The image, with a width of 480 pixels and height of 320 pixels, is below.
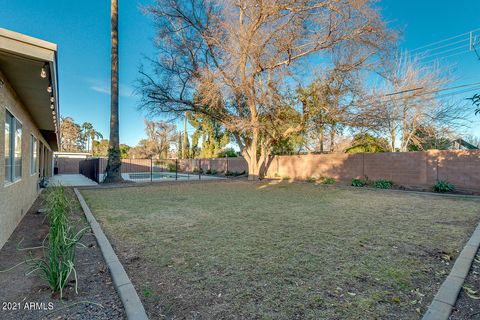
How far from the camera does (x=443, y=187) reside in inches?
395

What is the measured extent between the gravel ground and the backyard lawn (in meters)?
0.28

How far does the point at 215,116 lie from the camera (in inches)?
587

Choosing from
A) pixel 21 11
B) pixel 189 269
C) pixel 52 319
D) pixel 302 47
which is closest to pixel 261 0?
pixel 302 47

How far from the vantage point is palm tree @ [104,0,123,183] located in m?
13.4

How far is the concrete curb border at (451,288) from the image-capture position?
6.83ft

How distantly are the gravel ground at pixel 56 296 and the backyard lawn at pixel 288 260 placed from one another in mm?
281

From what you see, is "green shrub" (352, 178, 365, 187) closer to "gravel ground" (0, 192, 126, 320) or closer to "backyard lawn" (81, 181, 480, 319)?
"backyard lawn" (81, 181, 480, 319)

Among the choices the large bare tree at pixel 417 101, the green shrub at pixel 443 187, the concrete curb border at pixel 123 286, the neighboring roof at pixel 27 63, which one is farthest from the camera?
the large bare tree at pixel 417 101

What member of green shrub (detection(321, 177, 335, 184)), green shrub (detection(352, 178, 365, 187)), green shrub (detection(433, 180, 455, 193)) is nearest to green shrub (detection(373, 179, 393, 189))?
green shrub (detection(352, 178, 365, 187))

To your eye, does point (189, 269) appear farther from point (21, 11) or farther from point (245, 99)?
point (245, 99)

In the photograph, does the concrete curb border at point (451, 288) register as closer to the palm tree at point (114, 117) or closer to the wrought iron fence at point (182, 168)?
the palm tree at point (114, 117)

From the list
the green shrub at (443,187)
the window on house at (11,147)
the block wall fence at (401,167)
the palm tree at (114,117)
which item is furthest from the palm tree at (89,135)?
the green shrub at (443,187)

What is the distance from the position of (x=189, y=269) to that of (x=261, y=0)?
1167cm

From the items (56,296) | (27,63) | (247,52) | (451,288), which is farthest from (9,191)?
(247,52)
